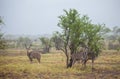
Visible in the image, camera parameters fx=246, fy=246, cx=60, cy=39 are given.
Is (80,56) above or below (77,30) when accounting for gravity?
below

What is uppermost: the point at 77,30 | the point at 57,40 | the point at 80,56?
the point at 77,30

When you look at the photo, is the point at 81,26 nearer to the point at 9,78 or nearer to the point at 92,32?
the point at 92,32

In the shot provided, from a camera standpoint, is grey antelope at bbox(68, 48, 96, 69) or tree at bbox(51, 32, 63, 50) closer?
grey antelope at bbox(68, 48, 96, 69)

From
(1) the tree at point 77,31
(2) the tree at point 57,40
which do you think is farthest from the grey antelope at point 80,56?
(2) the tree at point 57,40

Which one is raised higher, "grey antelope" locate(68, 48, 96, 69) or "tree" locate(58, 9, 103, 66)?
"tree" locate(58, 9, 103, 66)

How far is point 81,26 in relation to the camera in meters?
32.9

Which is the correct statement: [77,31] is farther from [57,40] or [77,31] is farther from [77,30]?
[57,40]

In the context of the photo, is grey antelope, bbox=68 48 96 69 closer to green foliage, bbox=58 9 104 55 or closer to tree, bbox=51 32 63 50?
green foliage, bbox=58 9 104 55

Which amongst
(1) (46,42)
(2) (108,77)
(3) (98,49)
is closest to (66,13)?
(3) (98,49)

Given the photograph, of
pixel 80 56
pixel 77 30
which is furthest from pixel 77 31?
pixel 80 56

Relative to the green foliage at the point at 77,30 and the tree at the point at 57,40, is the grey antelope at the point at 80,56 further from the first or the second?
the tree at the point at 57,40

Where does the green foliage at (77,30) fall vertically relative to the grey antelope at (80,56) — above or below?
above

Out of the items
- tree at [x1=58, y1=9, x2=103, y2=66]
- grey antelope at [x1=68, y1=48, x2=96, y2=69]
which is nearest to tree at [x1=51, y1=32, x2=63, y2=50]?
tree at [x1=58, y1=9, x2=103, y2=66]

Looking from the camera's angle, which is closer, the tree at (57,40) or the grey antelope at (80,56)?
the grey antelope at (80,56)
